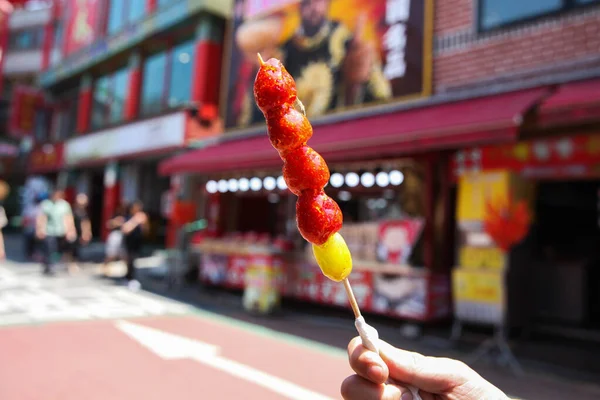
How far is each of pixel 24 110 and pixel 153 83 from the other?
10.6 meters

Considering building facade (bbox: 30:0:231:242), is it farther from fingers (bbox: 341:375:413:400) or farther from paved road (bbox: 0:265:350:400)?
fingers (bbox: 341:375:413:400)

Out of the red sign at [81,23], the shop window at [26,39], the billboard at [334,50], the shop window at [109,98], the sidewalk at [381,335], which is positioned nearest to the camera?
the sidewalk at [381,335]

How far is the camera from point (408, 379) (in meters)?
1.44

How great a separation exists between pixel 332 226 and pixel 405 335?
6.25 metres

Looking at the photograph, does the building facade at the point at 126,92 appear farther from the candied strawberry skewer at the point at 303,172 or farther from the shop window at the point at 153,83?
the candied strawberry skewer at the point at 303,172

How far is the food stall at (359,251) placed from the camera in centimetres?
721

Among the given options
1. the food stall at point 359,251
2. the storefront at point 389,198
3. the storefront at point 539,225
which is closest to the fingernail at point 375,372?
the storefront at point 389,198

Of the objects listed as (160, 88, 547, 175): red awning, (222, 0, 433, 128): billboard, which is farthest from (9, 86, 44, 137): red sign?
(160, 88, 547, 175): red awning

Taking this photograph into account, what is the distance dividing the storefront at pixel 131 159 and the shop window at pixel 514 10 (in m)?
8.92

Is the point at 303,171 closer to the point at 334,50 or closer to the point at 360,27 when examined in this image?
the point at 360,27

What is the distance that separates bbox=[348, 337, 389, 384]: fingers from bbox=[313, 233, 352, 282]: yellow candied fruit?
0.81ft

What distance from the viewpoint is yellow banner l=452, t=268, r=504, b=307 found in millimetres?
6111

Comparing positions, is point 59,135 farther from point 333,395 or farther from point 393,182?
point 333,395

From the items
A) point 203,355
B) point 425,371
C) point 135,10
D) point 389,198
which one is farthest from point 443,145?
point 135,10
